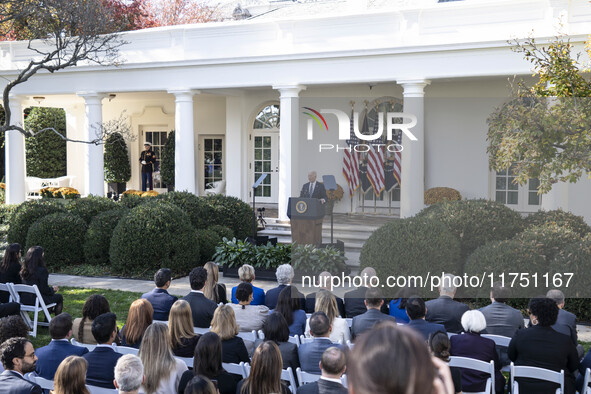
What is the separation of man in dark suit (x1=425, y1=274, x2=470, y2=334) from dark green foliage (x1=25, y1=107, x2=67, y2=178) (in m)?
22.4

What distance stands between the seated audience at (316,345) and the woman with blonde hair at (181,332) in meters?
1.07

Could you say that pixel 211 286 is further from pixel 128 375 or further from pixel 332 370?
pixel 332 370

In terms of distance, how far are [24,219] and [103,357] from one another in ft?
33.1

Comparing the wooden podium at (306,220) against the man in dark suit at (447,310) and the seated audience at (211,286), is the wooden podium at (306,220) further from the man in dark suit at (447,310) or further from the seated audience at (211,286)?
the man in dark suit at (447,310)

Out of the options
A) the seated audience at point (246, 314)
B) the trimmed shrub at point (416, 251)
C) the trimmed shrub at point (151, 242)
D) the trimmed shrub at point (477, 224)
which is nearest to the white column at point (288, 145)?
the trimmed shrub at point (151, 242)

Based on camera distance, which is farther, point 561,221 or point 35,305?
point 561,221

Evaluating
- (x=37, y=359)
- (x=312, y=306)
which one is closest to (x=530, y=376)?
(x=312, y=306)

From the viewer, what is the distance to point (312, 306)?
798 centimetres

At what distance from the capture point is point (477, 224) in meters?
11.0

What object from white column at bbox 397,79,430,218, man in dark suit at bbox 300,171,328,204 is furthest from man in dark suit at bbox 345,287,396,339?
white column at bbox 397,79,430,218

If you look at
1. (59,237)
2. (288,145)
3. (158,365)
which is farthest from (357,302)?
(288,145)

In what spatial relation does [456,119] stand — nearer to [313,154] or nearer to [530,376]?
[313,154]

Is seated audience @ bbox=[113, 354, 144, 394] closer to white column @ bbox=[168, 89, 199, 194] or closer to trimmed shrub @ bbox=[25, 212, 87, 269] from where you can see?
trimmed shrub @ bbox=[25, 212, 87, 269]

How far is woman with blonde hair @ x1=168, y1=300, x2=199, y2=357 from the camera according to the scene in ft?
19.8
